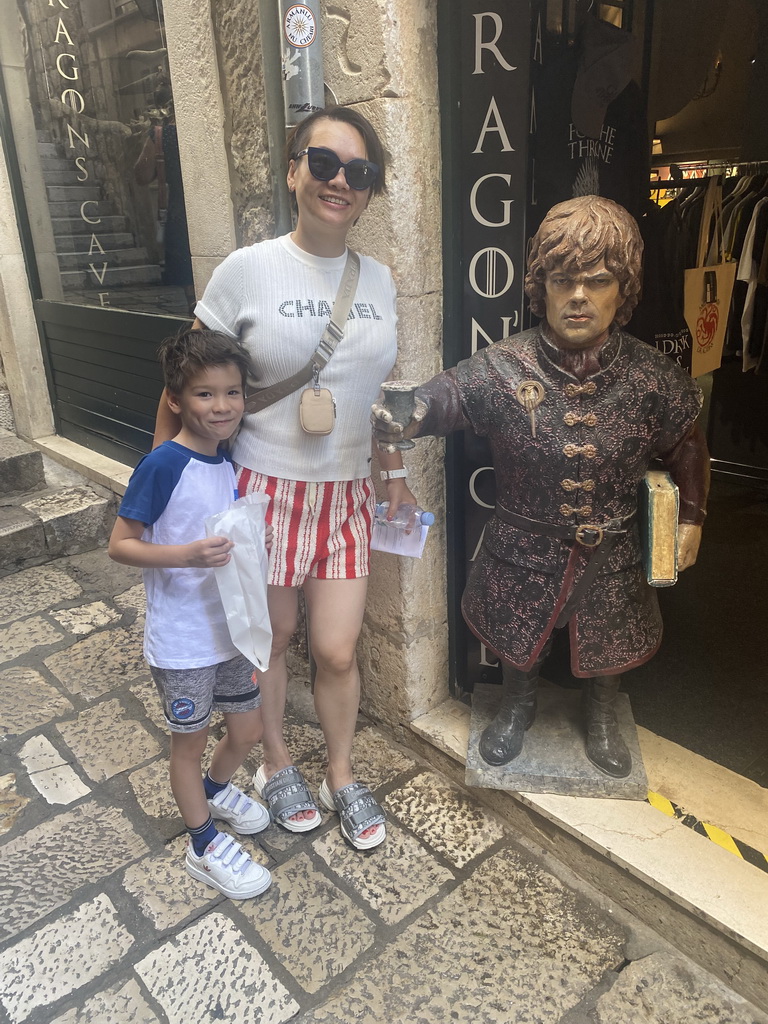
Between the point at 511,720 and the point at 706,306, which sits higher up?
the point at 706,306

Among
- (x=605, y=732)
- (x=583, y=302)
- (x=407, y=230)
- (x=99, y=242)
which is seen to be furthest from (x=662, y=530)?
(x=99, y=242)

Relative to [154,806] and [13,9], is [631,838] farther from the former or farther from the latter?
[13,9]

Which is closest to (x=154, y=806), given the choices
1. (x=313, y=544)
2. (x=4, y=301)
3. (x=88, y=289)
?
Result: (x=313, y=544)

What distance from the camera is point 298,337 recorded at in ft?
6.25

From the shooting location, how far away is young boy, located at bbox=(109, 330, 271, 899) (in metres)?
1.76

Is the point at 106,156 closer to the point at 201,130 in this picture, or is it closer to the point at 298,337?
the point at 201,130

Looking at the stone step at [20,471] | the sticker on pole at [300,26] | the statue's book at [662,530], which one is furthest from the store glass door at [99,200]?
the statue's book at [662,530]

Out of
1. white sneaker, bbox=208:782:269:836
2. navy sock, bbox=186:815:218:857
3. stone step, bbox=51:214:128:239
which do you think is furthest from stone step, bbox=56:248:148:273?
navy sock, bbox=186:815:218:857

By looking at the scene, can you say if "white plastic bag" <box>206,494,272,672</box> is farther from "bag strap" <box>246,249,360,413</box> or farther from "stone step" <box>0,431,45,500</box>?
"stone step" <box>0,431,45,500</box>

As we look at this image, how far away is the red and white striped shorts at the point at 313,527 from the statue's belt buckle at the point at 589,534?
0.62 metres

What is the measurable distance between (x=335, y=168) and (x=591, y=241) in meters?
0.64

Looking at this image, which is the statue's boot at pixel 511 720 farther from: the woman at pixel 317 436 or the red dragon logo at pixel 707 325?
the red dragon logo at pixel 707 325

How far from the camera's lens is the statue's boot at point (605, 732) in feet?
7.39

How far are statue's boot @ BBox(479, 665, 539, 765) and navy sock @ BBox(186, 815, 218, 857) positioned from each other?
33.6 inches
